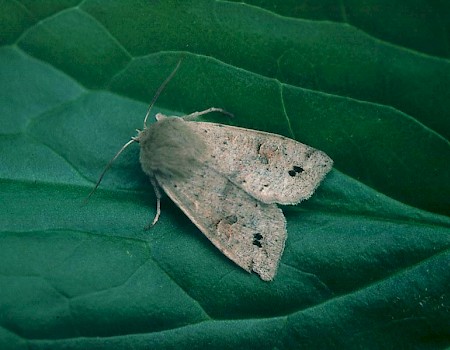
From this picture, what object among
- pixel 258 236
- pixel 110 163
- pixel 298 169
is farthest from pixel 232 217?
pixel 110 163

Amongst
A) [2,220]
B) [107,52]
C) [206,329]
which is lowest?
[206,329]

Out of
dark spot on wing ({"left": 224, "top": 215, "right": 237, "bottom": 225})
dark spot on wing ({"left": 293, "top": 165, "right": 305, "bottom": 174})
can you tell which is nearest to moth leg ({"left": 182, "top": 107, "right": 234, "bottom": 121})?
dark spot on wing ({"left": 293, "top": 165, "right": 305, "bottom": 174})

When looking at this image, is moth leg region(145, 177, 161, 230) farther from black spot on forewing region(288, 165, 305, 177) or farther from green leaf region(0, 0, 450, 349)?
black spot on forewing region(288, 165, 305, 177)

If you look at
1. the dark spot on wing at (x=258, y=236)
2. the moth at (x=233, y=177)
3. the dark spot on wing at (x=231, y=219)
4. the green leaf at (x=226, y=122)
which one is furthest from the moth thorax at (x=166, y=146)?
the dark spot on wing at (x=258, y=236)

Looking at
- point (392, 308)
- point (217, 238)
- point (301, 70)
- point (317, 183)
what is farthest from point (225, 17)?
point (392, 308)

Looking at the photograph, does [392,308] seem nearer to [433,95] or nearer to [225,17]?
[433,95]

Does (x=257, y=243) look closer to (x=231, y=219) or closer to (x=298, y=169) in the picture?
(x=231, y=219)
